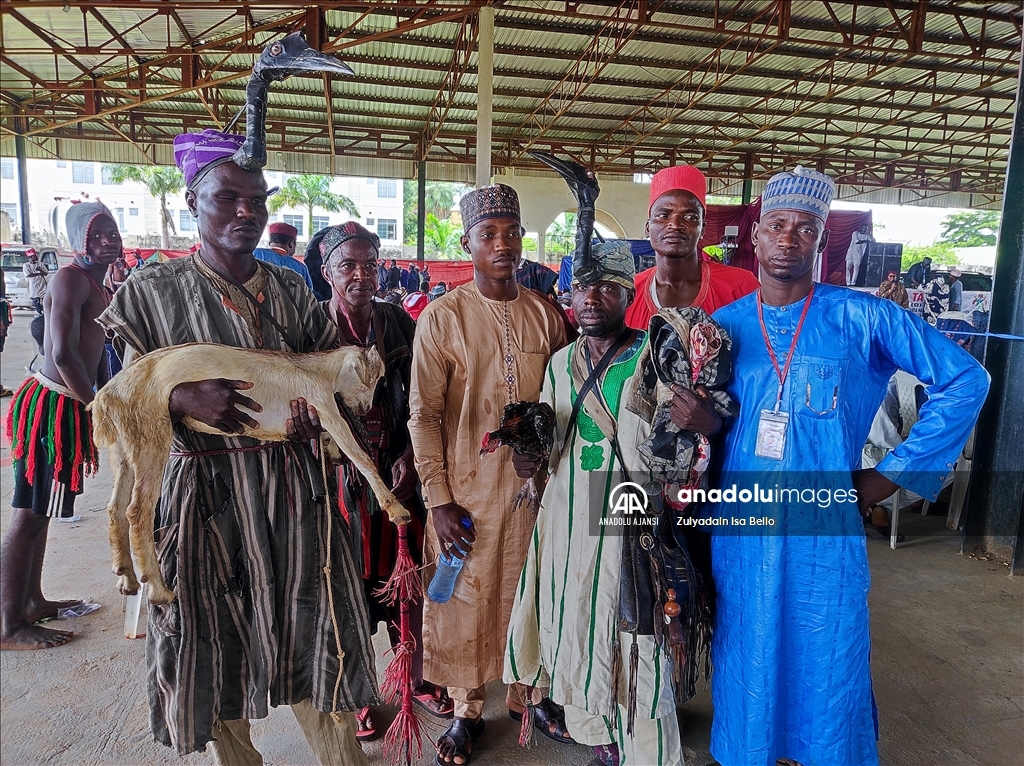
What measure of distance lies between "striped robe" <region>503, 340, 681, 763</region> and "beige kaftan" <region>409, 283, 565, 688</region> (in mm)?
176

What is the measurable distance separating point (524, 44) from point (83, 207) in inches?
381

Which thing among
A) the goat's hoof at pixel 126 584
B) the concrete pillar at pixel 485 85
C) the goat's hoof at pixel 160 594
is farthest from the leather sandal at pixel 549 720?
the concrete pillar at pixel 485 85

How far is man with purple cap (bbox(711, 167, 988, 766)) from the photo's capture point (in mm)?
1859

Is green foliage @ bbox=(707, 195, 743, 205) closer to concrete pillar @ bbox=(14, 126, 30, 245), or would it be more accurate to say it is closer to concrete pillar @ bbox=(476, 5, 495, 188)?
concrete pillar @ bbox=(476, 5, 495, 188)

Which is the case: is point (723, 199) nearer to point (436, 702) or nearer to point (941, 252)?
point (941, 252)

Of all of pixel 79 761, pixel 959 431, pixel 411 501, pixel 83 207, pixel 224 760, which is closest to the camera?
pixel 959 431

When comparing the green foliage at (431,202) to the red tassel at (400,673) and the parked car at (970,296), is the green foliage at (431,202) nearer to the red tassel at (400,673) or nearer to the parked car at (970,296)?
the parked car at (970,296)

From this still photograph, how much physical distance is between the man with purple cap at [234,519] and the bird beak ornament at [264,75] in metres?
0.06

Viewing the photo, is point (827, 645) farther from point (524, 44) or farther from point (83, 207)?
point (524, 44)

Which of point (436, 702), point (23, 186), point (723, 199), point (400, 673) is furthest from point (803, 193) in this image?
point (723, 199)

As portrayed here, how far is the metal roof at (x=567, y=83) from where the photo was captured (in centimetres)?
949

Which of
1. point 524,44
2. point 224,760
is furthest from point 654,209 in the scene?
point 524,44

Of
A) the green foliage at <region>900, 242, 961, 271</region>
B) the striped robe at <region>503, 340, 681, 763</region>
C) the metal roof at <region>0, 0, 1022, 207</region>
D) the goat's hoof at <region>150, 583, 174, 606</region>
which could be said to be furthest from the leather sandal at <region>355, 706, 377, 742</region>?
the green foliage at <region>900, 242, 961, 271</region>

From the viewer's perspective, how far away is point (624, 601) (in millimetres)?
1976
